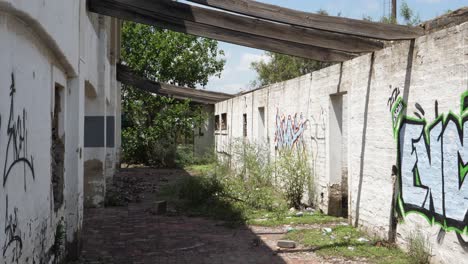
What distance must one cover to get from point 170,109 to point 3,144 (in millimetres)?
18283

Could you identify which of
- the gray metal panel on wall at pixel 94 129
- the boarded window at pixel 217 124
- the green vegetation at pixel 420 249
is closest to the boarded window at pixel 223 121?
the boarded window at pixel 217 124

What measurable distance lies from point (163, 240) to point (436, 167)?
407cm

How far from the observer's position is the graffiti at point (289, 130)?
1014cm

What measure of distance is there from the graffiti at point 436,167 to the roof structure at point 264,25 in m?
1.23

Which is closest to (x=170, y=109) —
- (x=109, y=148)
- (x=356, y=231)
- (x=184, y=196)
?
(x=109, y=148)

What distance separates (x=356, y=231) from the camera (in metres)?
7.29

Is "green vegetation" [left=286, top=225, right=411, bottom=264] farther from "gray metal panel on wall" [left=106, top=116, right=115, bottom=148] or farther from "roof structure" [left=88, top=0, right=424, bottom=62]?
"gray metal panel on wall" [left=106, top=116, right=115, bottom=148]

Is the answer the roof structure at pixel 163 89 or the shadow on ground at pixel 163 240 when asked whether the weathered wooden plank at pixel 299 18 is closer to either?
the shadow on ground at pixel 163 240

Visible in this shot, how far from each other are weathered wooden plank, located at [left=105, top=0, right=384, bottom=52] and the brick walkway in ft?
10.1

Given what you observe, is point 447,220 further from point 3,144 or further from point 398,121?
point 3,144

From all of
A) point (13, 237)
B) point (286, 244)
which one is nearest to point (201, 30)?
point (286, 244)

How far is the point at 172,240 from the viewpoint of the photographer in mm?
7188

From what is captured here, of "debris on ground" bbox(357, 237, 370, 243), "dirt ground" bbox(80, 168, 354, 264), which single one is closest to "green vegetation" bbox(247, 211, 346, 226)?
"dirt ground" bbox(80, 168, 354, 264)

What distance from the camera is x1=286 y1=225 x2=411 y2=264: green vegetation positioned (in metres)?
5.96
